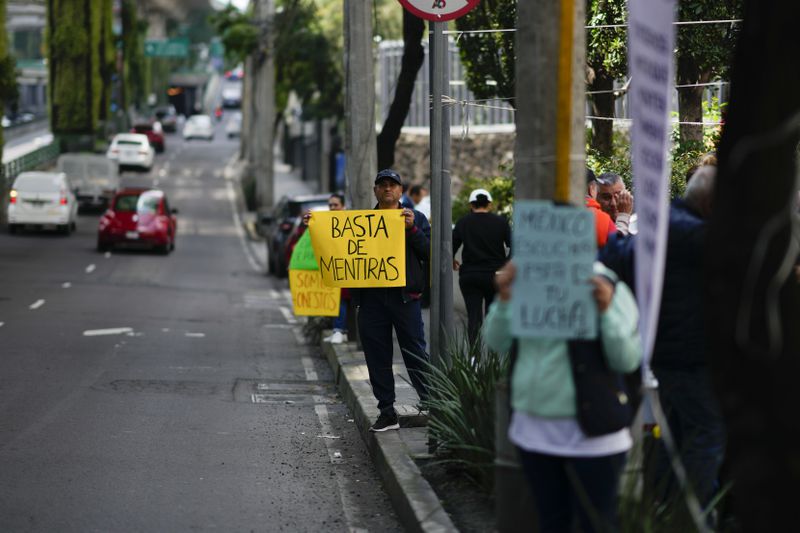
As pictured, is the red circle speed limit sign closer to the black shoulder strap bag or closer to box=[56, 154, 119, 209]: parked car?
the black shoulder strap bag

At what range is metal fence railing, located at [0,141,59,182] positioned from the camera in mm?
51019

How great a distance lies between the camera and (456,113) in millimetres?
35406

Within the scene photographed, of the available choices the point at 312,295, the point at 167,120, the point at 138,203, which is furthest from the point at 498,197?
the point at 167,120

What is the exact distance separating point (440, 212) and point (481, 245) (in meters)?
3.59

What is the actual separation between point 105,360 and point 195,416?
3773 mm

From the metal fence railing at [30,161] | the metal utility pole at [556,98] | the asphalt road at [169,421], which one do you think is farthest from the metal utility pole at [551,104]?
the metal fence railing at [30,161]

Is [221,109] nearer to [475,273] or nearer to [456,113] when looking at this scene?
[456,113]

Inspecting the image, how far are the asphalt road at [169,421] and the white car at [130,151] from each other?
45.4 meters

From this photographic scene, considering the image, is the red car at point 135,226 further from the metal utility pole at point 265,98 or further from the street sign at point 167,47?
the street sign at point 167,47

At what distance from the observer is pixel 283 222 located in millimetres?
29422

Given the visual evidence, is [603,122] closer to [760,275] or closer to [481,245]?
[481,245]

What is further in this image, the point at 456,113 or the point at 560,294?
the point at 456,113

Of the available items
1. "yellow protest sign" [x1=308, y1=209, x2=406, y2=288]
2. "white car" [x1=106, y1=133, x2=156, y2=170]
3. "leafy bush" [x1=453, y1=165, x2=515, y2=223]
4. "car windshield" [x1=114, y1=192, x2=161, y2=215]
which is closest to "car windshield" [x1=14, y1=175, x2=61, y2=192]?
"car windshield" [x1=114, y1=192, x2=161, y2=215]

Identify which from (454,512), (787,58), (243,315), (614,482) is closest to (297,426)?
(454,512)
